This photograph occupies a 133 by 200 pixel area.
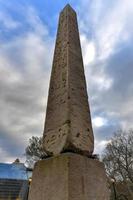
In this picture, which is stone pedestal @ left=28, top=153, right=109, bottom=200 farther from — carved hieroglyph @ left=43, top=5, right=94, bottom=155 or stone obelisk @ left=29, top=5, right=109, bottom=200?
carved hieroglyph @ left=43, top=5, right=94, bottom=155

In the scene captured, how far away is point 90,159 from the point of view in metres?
2.27

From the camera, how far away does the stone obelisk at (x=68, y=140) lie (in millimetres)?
2014

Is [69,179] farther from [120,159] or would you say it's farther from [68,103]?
[120,159]

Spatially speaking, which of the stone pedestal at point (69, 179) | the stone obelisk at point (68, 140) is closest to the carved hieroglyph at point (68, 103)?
the stone obelisk at point (68, 140)

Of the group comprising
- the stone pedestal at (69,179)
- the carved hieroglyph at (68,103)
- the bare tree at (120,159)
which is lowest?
the stone pedestal at (69,179)

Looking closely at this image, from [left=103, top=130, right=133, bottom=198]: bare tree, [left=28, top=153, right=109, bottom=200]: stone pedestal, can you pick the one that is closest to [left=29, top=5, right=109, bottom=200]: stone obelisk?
[left=28, top=153, right=109, bottom=200]: stone pedestal

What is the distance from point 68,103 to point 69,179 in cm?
95

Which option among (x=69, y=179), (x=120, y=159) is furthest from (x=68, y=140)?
(x=120, y=159)

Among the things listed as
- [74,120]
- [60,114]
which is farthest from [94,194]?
[60,114]

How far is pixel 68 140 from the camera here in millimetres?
2297

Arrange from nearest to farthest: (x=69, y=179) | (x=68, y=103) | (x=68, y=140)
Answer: (x=69, y=179) < (x=68, y=140) < (x=68, y=103)

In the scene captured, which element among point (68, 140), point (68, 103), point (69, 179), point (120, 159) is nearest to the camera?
point (69, 179)

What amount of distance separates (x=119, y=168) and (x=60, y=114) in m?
19.5

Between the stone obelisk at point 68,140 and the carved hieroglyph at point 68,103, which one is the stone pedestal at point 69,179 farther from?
the carved hieroglyph at point 68,103
